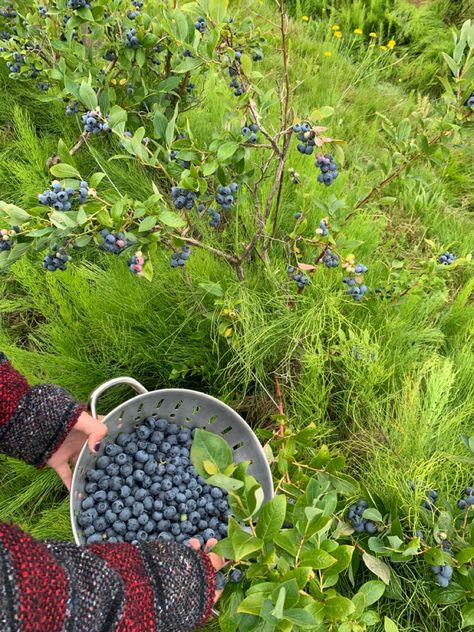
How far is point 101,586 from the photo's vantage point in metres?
0.81

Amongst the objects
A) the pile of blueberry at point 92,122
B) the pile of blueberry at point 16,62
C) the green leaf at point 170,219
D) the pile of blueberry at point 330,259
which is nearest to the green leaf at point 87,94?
the pile of blueberry at point 92,122

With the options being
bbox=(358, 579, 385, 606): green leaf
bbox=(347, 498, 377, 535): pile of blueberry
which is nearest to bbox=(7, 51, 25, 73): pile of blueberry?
bbox=(347, 498, 377, 535): pile of blueberry

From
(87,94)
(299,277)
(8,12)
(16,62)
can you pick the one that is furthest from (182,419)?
(8,12)

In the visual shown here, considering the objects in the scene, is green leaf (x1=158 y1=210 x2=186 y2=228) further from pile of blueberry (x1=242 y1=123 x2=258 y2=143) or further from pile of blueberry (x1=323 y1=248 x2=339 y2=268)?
pile of blueberry (x1=323 y1=248 x2=339 y2=268)

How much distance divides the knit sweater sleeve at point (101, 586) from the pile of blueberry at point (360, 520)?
38cm

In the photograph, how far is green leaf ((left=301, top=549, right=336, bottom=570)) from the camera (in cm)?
84

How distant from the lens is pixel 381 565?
1.11 metres

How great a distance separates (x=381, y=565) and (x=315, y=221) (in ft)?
3.51

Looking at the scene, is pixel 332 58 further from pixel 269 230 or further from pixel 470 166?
pixel 269 230

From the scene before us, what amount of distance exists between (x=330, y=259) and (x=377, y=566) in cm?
72

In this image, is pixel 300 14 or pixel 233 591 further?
pixel 300 14

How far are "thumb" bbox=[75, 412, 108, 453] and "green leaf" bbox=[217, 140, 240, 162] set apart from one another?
2.22ft

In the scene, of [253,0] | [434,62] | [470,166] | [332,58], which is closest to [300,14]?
[253,0]

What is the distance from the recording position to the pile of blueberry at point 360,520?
1162mm
